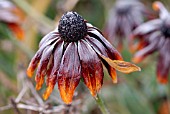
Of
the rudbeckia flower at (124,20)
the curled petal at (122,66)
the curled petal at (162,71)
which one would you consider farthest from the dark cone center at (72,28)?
the rudbeckia flower at (124,20)

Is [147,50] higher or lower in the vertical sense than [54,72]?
lower

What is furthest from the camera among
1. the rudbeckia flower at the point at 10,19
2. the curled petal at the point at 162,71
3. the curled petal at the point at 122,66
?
the rudbeckia flower at the point at 10,19

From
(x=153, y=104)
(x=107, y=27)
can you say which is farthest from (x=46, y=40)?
(x=153, y=104)

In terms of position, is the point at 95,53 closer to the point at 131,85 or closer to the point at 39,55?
the point at 39,55

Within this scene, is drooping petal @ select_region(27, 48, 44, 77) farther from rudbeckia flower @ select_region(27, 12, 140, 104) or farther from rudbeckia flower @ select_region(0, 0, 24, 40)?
rudbeckia flower @ select_region(0, 0, 24, 40)

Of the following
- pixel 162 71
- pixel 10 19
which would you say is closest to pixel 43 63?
pixel 162 71

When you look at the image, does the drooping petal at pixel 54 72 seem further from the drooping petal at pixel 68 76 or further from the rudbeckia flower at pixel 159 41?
the rudbeckia flower at pixel 159 41

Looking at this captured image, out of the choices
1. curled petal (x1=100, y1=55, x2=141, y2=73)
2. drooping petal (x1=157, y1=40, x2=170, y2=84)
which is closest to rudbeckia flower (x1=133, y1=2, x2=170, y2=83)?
drooping petal (x1=157, y1=40, x2=170, y2=84)

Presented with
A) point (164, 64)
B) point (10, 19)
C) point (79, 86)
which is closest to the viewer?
point (164, 64)

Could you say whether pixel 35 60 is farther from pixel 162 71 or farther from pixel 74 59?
pixel 162 71
